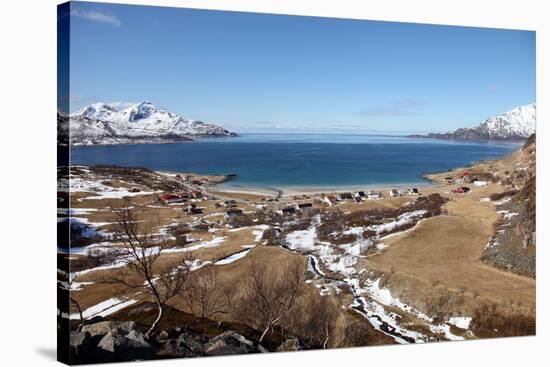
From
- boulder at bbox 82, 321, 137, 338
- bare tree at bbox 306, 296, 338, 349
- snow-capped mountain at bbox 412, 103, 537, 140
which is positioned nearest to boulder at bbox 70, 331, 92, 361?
boulder at bbox 82, 321, 137, 338

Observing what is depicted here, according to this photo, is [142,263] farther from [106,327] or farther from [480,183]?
[480,183]

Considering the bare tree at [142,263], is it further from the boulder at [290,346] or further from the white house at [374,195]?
the white house at [374,195]

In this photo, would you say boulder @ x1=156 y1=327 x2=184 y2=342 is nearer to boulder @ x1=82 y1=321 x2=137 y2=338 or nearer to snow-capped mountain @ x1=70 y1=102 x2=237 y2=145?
boulder @ x1=82 y1=321 x2=137 y2=338

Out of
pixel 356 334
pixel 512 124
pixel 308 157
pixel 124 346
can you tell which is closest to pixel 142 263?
pixel 124 346

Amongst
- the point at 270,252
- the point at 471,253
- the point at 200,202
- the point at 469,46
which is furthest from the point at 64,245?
the point at 469,46

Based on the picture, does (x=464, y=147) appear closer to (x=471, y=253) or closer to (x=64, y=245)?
(x=471, y=253)

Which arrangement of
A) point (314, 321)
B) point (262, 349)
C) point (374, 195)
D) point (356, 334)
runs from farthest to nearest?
1. point (374, 195)
2. point (356, 334)
3. point (314, 321)
4. point (262, 349)
